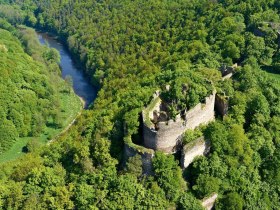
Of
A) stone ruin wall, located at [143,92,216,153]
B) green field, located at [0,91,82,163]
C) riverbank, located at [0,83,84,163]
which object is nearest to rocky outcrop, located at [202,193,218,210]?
stone ruin wall, located at [143,92,216,153]

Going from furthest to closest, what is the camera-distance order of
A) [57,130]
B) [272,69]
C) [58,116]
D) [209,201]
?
1. [58,116]
2. [57,130]
3. [272,69]
4. [209,201]

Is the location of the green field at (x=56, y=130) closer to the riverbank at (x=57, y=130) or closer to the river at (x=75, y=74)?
the riverbank at (x=57, y=130)

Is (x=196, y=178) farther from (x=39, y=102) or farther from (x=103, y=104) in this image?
(x=39, y=102)

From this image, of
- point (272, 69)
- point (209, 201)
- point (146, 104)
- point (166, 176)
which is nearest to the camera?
point (166, 176)

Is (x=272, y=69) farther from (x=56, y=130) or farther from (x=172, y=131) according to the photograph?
(x=56, y=130)

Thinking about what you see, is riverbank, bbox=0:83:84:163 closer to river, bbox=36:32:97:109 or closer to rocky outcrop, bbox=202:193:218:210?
river, bbox=36:32:97:109

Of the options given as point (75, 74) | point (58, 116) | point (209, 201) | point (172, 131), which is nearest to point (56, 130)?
point (58, 116)

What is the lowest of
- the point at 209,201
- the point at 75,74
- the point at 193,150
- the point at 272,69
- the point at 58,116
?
the point at 75,74
